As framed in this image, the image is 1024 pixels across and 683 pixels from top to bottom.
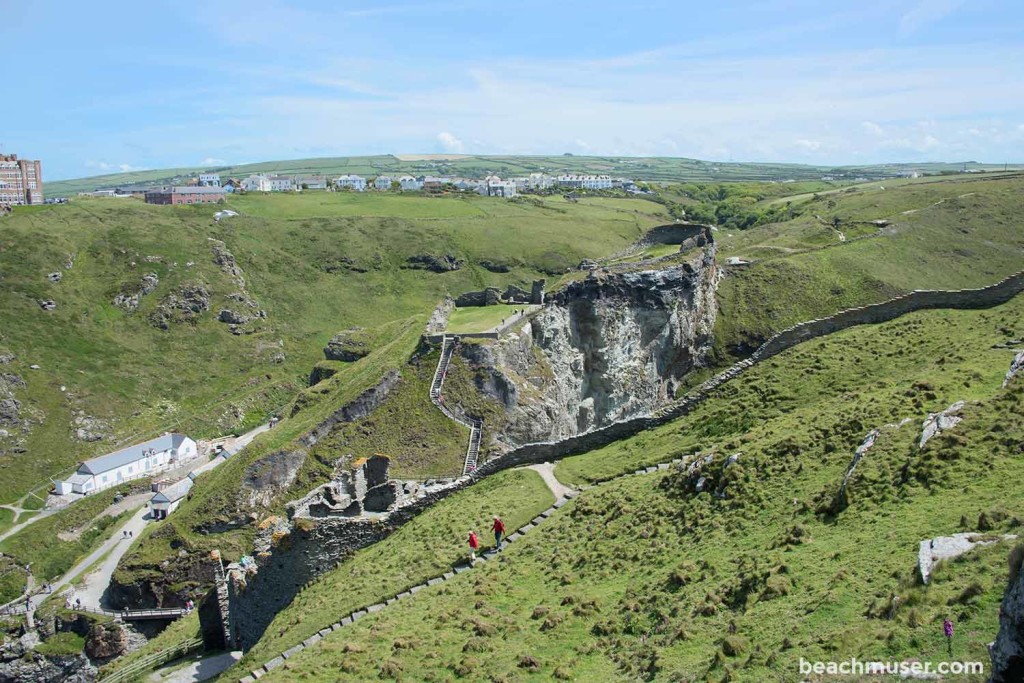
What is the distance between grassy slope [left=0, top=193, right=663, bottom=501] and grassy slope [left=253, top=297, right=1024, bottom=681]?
6705 centimetres

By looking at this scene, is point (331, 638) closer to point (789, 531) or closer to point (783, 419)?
point (789, 531)

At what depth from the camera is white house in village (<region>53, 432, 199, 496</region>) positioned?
72938 mm

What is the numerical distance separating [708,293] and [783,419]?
41746 mm

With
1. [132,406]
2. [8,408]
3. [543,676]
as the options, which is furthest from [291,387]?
[543,676]

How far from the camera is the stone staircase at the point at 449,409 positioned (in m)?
46.7

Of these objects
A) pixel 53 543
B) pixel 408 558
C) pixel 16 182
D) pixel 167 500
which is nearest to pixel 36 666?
pixel 53 543

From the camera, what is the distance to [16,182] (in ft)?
518

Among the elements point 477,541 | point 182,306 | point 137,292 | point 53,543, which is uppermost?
point 137,292

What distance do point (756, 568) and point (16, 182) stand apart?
17816 cm

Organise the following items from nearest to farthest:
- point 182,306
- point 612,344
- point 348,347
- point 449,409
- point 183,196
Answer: point 449,409, point 612,344, point 348,347, point 182,306, point 183,196

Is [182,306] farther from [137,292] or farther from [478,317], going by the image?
[478,317]

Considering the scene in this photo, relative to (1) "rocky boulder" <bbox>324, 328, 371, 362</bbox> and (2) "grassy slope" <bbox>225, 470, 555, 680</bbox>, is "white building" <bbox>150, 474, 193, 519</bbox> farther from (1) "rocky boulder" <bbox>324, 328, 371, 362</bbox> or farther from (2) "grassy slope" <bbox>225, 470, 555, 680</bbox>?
(2) "grassy slope" <bbox>225, 470, 555, 680</bbox>

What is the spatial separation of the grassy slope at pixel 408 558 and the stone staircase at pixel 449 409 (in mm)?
15086

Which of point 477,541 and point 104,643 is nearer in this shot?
point 477,541
